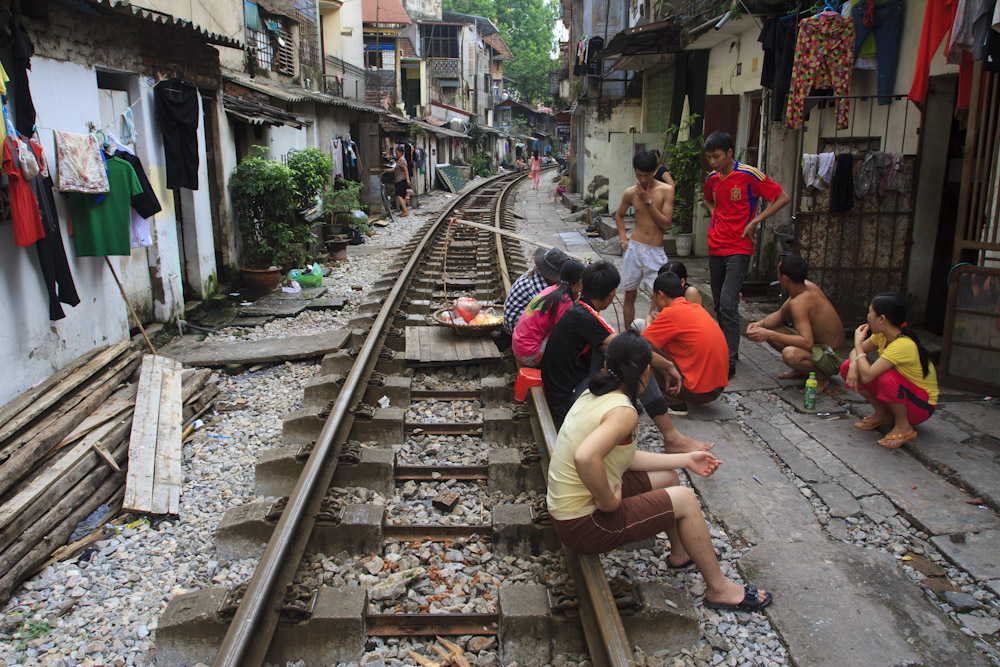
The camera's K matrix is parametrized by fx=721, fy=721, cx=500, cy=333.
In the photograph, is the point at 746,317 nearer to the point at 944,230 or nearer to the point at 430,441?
the point at 944,230

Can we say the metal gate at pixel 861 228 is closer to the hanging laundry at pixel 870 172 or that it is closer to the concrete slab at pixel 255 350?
the hanging laundry at pixel 870 172

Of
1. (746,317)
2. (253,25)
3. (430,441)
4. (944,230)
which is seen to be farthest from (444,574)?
(253,25)

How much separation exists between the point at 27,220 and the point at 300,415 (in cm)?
250

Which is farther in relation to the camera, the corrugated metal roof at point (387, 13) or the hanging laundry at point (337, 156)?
the corrugated metal roof at point (387, 13)

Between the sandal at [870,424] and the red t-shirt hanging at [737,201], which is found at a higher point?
the red t-shirt hanging at [737,201]

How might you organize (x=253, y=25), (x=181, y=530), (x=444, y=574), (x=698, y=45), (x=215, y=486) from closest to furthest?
(x=444, y=574)
(x=181, y=530)
(x=215, y=486)
(x=698, y=45)
(x=253, y=25)

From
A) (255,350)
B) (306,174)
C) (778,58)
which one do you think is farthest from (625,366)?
(306,174)

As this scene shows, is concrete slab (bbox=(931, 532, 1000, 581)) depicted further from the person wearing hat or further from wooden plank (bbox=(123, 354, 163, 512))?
wooden plank (bbox=(123, 354, 163, 512))

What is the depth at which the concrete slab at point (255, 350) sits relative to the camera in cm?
693

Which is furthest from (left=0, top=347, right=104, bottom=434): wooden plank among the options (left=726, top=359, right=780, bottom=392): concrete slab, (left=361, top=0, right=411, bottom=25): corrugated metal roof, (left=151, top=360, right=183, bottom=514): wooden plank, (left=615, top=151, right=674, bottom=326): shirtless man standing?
(left=361, top=0, right=411, bottom=25): corrugated metal roof

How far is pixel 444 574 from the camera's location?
143 inches

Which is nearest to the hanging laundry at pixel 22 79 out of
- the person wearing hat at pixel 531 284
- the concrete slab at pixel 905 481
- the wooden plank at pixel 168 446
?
the wooden plank at pixel 168 446

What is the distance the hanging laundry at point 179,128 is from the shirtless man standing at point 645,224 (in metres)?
5.08

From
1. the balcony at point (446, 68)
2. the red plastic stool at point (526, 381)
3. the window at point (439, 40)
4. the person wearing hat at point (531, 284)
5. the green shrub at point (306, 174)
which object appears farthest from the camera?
the window at point (439, 40)
